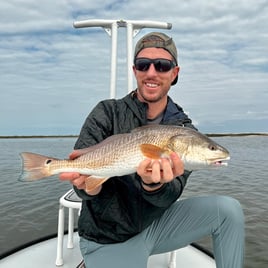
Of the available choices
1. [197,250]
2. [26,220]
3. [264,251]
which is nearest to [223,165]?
[197,250]

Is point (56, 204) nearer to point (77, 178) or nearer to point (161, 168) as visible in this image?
point (77, 178)

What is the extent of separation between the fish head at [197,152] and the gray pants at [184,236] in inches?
23.3

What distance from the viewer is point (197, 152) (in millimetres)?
2793

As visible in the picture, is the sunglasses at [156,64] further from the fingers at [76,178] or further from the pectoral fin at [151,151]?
the fingers at [76,178]

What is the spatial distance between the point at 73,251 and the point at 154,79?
3190mm

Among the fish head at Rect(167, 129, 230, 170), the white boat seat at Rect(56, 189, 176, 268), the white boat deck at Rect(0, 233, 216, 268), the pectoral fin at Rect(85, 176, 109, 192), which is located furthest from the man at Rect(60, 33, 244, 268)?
the white boat deck at Rect(0, 233, 216, 268)

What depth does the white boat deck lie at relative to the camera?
4.56 m

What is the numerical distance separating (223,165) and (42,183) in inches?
567

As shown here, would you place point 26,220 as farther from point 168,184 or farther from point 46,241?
point 168,184

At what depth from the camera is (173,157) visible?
8.50ft

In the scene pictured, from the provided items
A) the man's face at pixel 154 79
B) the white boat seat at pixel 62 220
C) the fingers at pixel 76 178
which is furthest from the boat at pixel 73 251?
the man's face at pixel 154 79

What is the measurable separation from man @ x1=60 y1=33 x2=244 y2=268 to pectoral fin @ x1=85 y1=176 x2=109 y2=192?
12 cm

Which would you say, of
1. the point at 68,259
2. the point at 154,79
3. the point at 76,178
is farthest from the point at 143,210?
the point at 68,259

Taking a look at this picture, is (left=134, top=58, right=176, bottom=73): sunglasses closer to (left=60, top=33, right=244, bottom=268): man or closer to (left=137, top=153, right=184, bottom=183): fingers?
(left=60, top=33, right=244, bottom=268): man
